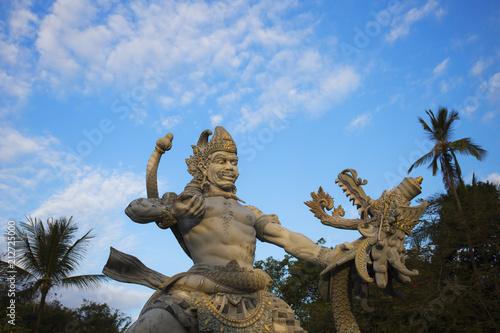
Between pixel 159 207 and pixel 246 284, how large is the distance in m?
1.17

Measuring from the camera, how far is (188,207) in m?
4.41

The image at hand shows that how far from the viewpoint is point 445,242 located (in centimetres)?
1480

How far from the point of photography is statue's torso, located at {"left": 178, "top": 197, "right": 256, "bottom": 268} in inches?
181

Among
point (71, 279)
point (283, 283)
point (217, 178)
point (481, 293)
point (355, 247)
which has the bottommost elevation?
point (355, 247)

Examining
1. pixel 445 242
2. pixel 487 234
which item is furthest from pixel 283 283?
pixel 487 234

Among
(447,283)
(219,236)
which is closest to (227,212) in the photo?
(219,236)

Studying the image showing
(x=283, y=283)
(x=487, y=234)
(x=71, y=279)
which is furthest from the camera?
(x=283, y=283)

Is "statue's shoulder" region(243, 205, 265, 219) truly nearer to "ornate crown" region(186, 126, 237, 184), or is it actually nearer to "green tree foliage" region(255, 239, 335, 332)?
"ornate crown" region(186, 126, 237, 184)

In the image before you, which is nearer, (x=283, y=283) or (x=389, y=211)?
(x=389, y=211)

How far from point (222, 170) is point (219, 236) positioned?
790mm

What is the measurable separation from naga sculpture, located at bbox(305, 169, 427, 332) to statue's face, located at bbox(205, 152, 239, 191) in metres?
0.93

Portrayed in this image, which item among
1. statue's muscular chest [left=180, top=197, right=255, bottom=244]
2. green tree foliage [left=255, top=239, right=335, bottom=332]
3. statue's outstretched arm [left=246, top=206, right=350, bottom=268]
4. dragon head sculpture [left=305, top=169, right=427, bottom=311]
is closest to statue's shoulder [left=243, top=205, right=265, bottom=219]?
statue's outstretched arm [left=246, top=206, right=350, bottom=268]

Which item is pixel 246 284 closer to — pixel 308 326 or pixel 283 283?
pixel 308 326

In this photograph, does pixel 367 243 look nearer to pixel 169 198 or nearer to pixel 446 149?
pixel 169 198
